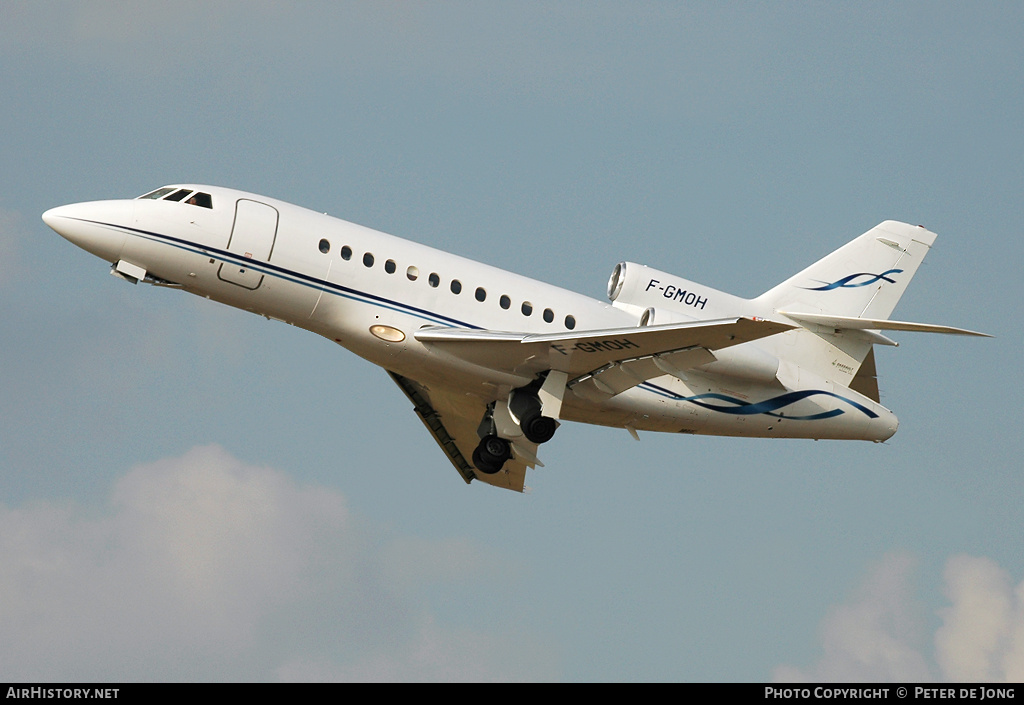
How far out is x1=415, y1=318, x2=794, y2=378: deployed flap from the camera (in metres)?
21.1

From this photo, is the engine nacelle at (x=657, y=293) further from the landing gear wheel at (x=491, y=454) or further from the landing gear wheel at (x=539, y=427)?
the landing gear wheel at (x=491, y=454)

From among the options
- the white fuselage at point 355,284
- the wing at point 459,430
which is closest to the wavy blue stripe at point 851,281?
the white fuselage at point 355,284

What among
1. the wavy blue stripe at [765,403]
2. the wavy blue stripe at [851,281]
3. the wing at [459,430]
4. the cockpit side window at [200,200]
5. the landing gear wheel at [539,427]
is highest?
the wavy blue stripe at [851,281]

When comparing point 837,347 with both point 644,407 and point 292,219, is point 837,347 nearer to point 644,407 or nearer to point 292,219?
point 644,407

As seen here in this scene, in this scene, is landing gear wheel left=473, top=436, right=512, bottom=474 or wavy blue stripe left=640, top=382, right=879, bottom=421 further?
landing gear wheel left=473, top=436, right=512, bottom=474

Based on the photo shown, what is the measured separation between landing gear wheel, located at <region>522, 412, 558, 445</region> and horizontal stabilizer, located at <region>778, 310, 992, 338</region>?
5387 millimetres

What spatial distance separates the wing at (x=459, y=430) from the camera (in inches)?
1021

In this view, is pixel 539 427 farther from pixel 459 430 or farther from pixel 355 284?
pixel 459 430

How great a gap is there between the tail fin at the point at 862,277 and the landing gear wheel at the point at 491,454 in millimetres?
5776

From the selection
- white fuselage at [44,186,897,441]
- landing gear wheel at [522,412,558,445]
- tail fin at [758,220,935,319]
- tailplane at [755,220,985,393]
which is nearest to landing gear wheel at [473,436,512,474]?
white fuselage at [44,186,897,441]

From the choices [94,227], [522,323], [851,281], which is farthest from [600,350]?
[94,227]

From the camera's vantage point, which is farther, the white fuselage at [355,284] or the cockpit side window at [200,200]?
the cockpit side window at [200,200]

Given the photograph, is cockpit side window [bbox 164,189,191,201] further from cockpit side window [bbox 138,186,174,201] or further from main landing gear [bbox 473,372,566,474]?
main landing gear [bbox 473,372,566,474]
